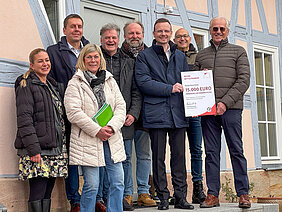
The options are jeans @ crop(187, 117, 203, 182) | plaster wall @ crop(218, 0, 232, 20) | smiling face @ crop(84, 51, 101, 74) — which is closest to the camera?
smiling face @ crop(84, 51, 101, 74)

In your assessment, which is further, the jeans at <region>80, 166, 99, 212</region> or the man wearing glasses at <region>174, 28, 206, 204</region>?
the man wearing glasses at <region>174, 28, 206, 204</region>

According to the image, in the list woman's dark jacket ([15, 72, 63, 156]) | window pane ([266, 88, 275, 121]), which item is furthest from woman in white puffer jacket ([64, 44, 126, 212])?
window pane ([266, 88, 275, 121])

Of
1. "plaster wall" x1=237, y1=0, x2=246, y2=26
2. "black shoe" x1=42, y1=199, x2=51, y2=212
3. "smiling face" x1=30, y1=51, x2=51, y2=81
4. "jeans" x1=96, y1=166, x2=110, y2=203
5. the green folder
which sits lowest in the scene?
"black shoe" x1=42, y1=199, x2=51, y2=212

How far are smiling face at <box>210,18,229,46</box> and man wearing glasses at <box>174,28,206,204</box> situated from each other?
0.49 metres

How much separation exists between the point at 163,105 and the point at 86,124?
1.02 metres

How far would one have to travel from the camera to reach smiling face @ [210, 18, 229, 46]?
18.9ft

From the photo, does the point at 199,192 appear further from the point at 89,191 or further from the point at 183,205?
the point at 89,191

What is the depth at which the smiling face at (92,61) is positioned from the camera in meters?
5.08

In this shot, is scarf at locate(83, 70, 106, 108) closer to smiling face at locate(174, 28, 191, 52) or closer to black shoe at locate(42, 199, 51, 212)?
black shoe at locate(42, 199, 51, 212)

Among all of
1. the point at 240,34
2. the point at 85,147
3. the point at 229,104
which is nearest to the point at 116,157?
the point at 85,147

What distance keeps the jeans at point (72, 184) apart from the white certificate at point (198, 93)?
1256 millimetres

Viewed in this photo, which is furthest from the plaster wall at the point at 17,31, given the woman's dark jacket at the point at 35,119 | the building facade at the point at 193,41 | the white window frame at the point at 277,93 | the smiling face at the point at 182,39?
the white window frame at the point at 277,93

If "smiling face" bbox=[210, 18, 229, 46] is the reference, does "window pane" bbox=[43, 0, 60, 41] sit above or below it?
above

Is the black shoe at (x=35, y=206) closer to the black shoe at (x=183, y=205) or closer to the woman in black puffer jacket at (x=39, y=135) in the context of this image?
the woman in black puffer jacket at (x=39, y=135)
